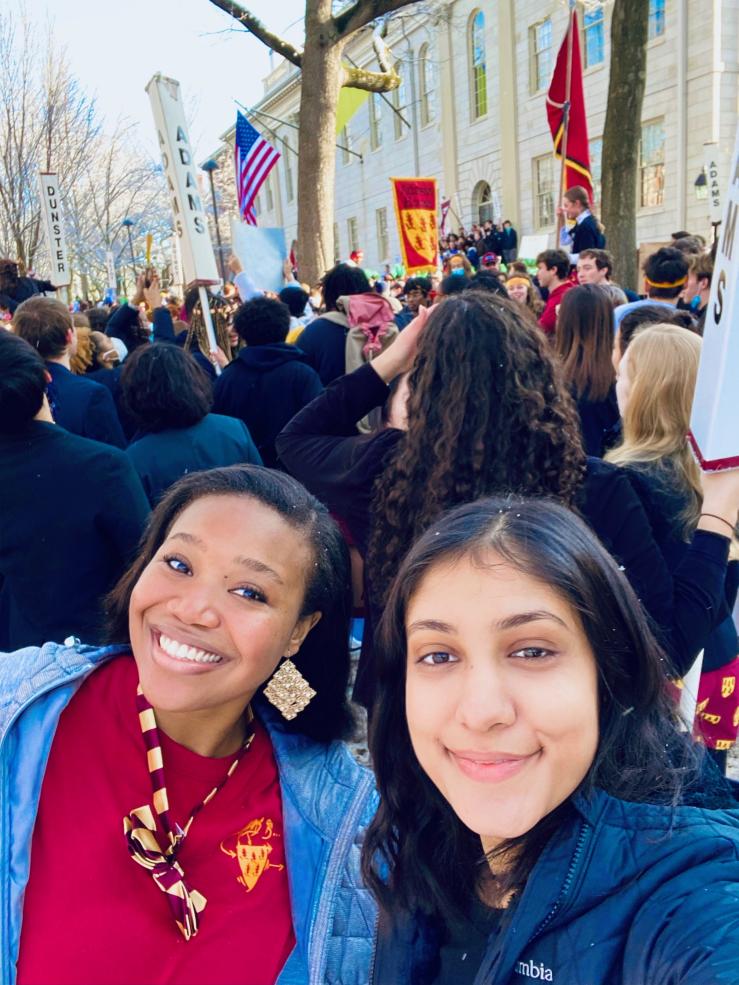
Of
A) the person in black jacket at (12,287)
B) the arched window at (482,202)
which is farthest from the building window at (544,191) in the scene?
the person in black jacket at (12,287)

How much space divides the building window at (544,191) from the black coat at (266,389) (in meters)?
21.5

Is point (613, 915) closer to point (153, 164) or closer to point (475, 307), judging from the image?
point (475, 307)

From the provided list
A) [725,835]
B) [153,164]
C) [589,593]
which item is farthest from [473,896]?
[153,164]

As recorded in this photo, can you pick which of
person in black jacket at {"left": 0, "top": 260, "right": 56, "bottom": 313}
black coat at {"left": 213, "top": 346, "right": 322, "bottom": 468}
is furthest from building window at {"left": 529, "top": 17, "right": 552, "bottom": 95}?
black coat at {"left": 213, "top": 346, "right": 322, "bottom": 468}

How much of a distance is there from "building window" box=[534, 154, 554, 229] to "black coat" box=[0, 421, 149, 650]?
2388 centimetres

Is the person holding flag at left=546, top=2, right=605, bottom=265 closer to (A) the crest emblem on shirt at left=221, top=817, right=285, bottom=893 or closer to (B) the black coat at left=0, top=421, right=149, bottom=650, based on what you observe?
(B) the black coat at left=0, top=421, right=149, bottom=650

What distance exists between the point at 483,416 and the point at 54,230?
845cm

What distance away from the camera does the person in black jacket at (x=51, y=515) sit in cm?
275

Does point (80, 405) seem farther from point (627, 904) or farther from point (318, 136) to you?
point (318, 136)

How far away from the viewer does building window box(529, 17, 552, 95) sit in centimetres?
2366

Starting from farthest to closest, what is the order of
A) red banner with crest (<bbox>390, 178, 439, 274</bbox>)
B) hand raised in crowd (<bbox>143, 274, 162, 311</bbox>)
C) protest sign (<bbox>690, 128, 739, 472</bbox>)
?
red banner with crest (<bbox>390, 178, 439, 274</bbox>) < hand raised in crowd (<bbox>143, 274, 162, 311</bbox>) < protest sign (<bbox>690, 128, 739, 472</bbox>)

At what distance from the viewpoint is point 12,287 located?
917 cm

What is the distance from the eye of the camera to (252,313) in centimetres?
509

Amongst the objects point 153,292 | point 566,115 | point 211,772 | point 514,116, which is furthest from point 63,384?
point 514,116
